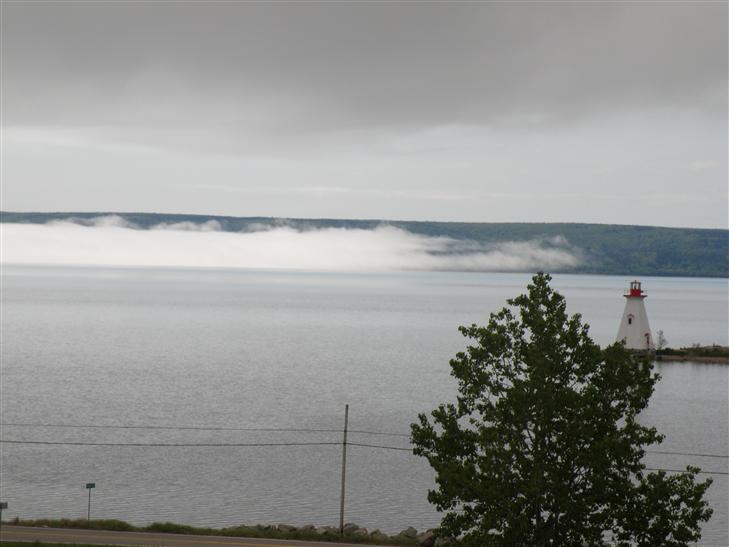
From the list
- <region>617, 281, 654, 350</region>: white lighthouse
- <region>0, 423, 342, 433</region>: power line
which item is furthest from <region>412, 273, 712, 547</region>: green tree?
<region>617, 281, 654, 350</region>: white lighthouse

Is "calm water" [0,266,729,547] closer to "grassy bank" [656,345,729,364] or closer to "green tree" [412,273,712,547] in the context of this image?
"grassy bank" [656,345,729,364]

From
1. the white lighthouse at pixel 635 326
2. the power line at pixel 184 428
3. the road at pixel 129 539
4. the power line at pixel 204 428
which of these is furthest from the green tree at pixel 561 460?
the white lighthouse at pixel 635 326

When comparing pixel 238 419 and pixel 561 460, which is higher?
pixel 561 460

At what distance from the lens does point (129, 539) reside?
3269 centimetres

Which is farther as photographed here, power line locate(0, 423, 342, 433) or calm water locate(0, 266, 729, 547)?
power line locate(0, 423, 342, 433)

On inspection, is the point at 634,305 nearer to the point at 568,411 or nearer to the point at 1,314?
the point at 568,411

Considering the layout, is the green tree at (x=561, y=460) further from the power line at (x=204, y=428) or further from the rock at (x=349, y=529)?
the power line at (x=204, y=428)

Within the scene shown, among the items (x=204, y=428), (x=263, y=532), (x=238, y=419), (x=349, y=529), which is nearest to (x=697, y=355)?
(x=238, y=419)

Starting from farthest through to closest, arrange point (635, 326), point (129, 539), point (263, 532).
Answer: point (635, 326) < point (263, 532) < point (129, 539)

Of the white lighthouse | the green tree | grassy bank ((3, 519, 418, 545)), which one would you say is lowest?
grassy bank ((3, 519, 418, 545))

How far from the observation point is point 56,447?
54.9 metres

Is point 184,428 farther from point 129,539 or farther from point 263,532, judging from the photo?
point 129,539

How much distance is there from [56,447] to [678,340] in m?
121

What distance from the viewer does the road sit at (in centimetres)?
3197
